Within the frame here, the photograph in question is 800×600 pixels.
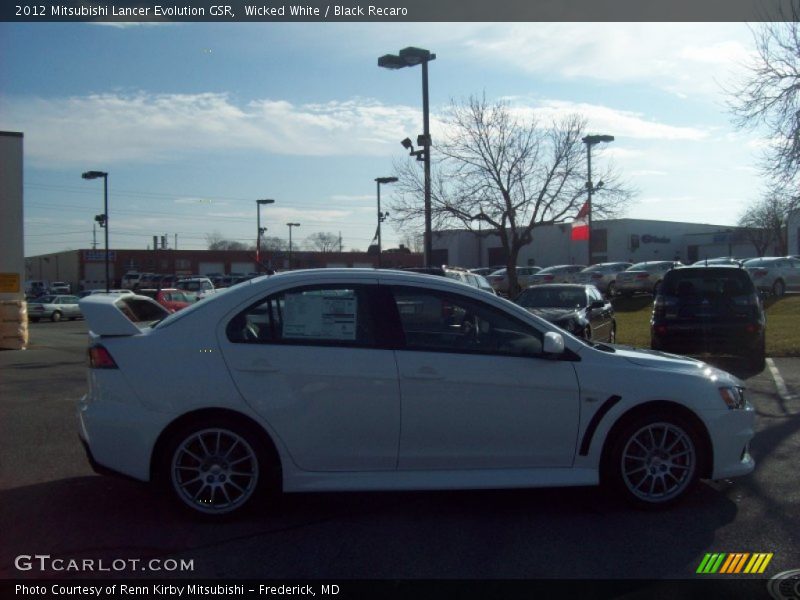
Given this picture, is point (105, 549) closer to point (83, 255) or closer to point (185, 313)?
point (185, 313)

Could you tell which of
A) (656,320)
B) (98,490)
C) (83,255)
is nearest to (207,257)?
(83,255)

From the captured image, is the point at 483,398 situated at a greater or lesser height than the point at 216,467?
greater

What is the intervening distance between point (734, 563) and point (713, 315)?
9149 millimetres

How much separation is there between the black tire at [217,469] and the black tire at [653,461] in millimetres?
2354

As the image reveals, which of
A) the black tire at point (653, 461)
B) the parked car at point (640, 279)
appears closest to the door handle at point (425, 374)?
the black tire at point (653, 461)

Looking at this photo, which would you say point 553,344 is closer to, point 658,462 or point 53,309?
point 658,462

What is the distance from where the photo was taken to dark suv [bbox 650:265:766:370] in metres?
13.1

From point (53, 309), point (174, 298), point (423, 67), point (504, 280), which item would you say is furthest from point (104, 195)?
point (423, 67)

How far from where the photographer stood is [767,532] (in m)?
5.21

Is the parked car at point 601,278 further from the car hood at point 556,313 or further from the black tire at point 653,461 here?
the black tire at point 653,461

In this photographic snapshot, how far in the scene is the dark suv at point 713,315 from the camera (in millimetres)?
13102

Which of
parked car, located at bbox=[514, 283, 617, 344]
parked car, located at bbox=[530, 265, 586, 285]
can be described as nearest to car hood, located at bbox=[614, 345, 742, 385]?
parked car, located at bbox=[514, 283, 617, 344]

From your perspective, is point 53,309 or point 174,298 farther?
point 53,309

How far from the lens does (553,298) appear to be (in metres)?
16.2
